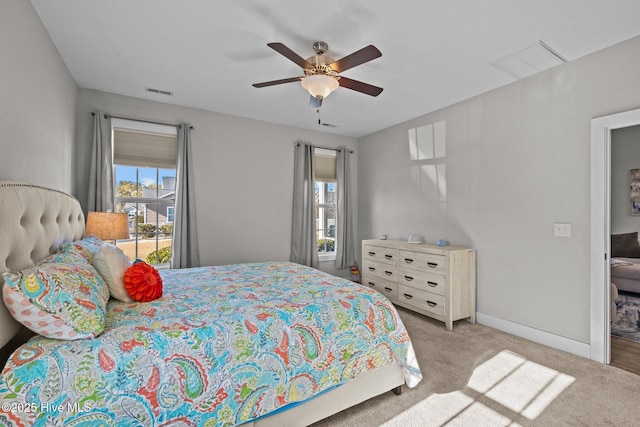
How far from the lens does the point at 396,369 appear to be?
6.53 ft

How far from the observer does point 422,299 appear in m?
3.49

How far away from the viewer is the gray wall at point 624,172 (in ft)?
14.1

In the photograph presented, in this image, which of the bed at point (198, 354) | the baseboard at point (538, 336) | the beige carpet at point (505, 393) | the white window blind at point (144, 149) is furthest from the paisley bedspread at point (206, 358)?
the white window blind at point (144, 149)

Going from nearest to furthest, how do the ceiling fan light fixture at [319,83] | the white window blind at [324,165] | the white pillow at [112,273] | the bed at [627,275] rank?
1. the white pillow at [112,273]
2. the ceiling fan light fixture at [319,83]
3. the bed at [627,275]
4. the white window blind at [324,165]

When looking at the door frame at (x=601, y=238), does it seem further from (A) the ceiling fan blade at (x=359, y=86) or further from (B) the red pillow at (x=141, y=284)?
(B) the red pillow at (x=141, y=284)

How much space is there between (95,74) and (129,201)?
1389 mm

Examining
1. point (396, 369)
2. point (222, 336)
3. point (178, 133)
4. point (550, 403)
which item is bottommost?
point (550, 403)

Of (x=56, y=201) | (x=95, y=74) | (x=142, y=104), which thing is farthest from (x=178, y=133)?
(x=56, y=201)

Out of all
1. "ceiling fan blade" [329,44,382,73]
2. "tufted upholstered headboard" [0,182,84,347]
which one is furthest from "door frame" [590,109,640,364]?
"tufted upholstered headboard" [0,182,84,347]

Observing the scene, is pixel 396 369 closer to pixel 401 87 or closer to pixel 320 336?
pixel 320 336

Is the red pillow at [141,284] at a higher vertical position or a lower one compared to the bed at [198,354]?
higher

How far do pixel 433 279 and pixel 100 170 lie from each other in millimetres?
3857

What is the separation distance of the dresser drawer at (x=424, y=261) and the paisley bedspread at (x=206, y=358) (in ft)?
4.79

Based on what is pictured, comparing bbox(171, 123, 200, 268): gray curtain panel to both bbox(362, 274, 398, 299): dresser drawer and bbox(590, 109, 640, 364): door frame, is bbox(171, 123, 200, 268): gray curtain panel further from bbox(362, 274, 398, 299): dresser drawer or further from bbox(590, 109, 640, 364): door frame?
bbox(590, 109, 640, 364): door frame
